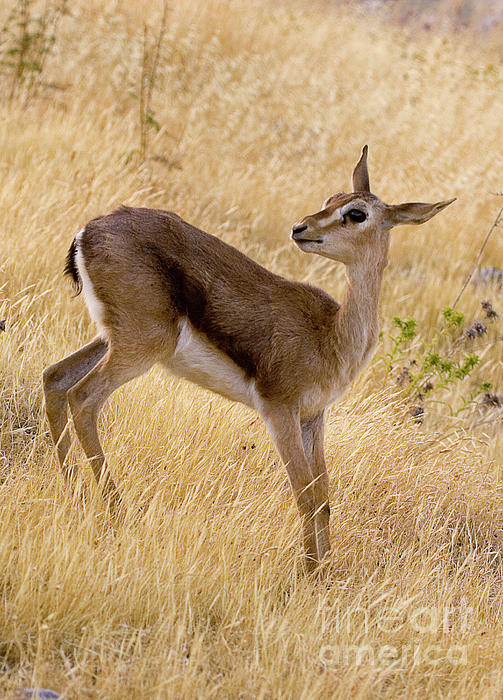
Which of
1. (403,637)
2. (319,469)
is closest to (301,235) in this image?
(319,469)

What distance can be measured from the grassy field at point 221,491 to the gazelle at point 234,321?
30 centimetres

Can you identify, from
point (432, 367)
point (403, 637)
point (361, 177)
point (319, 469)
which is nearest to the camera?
point (403, 637)

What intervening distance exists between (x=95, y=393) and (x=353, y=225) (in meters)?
1.40

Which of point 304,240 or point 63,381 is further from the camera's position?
point 63,381

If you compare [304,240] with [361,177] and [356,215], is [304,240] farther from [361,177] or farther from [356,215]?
[361,177]

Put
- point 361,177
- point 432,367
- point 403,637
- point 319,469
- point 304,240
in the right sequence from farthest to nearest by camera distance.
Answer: point 432,367, point 361,177, point 319,469, point 304,240, point 403,637

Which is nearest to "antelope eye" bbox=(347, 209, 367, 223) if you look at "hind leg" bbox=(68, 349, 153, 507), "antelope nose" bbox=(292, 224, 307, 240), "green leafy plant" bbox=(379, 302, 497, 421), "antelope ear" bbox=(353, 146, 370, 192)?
"antelope nose" bbox=(292, 224, 307, 240)

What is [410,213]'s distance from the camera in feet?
14.9

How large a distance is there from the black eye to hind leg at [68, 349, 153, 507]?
3.73ft

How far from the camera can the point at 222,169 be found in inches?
391

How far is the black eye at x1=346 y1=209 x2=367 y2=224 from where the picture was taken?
4.56 metres

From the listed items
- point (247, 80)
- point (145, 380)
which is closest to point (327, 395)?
point (145, 380)

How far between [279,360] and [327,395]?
29cm

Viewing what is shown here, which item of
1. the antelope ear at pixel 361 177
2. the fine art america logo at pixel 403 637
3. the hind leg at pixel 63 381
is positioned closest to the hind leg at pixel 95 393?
the hind leg at pixel 63 381
